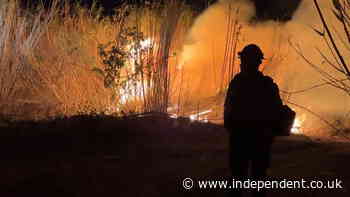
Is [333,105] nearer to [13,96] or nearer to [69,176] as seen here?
[69,176]

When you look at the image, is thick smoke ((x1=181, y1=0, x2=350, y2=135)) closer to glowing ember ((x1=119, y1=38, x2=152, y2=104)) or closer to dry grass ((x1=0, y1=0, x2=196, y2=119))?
glowing ember ((x1=119, y1=38, x2=152, y2=104))

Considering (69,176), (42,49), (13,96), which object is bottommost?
(69,176)

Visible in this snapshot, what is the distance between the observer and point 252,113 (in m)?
3.69

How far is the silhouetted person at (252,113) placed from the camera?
12.0 feet

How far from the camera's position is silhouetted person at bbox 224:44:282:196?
3.67 meters

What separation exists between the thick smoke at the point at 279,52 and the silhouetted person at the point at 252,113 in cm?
371

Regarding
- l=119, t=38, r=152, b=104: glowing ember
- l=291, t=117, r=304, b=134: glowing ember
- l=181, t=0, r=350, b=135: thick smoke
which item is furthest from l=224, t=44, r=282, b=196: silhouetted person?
l=291, t=117, r=304, b=134: glowing ember

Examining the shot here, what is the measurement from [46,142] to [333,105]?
5.36 m

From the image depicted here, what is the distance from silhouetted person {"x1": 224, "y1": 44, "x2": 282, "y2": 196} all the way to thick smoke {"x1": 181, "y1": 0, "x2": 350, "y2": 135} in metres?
3.71

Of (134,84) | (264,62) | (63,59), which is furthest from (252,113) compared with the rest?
(264,62)

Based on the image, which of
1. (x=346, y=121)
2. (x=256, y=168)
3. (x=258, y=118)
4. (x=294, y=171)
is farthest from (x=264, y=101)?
(x=346, y=121)

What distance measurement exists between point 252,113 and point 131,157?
3.30 meters

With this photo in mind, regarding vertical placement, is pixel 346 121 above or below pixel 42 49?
below

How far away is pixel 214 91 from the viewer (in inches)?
455
